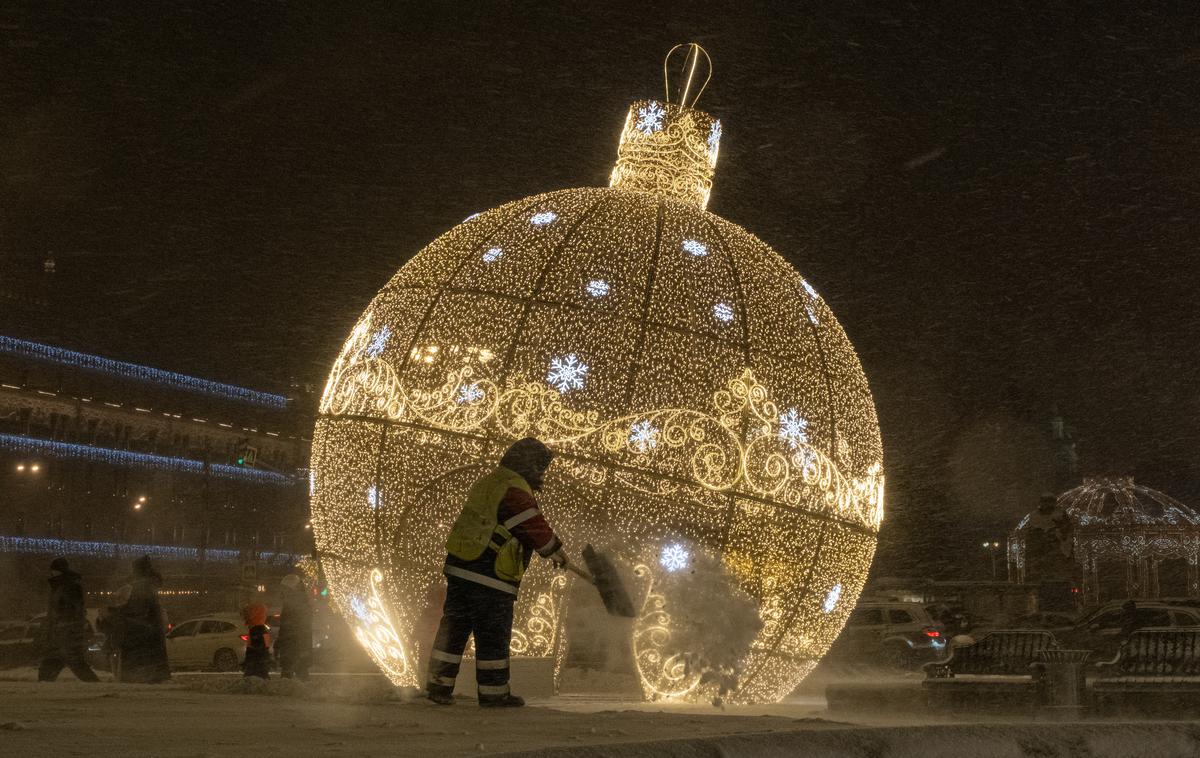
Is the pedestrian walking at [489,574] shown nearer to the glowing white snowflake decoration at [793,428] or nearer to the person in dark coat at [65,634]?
the glowing white snowflake decoration at [793,428]

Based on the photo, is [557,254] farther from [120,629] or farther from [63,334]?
[63,334]

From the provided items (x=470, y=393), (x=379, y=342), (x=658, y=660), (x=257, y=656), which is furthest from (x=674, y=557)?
(x=257, y=656)

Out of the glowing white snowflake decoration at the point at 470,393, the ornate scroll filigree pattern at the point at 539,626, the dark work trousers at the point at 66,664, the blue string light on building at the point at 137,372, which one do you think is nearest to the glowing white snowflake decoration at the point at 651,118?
the glowing white snowflake decoration at the point at 470,393

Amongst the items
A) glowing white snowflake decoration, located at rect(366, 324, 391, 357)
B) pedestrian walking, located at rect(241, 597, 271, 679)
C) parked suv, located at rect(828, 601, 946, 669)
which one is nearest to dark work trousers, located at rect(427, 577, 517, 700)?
glowing white snowflake decoration, located at rect(366, 324, 391, 357)

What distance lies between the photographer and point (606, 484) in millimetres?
8938

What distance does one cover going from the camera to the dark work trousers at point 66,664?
13102 millimetres

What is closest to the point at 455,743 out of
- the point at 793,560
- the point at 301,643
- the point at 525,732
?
the point at 525,732

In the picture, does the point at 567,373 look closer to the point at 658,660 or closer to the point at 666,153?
the point at 658,660

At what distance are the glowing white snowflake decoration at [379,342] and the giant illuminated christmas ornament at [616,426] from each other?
2 cm

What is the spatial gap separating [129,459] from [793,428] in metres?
60.9

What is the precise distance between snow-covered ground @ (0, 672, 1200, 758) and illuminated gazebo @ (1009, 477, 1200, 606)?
1410 inches

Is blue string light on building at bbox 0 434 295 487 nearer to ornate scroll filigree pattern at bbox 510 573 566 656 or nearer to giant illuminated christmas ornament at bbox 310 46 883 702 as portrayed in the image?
giant illuminated christmas ornament at bbox 310 46 883 702

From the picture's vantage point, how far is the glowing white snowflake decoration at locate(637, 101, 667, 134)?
35.3ft

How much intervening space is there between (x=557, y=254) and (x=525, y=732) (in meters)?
4.14
